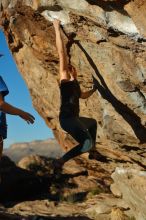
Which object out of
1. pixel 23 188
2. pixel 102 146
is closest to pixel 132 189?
pixel 102 146

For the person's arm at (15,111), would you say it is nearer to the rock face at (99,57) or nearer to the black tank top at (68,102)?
the black tank top at (68,102)

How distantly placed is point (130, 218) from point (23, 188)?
7469 millimetres

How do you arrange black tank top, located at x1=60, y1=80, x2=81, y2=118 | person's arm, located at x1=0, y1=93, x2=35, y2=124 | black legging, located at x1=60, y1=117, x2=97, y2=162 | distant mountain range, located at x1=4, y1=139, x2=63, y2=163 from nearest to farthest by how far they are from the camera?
person's arm, located at x1=0, y1=93, x2=35, y2=124 < black legging, located at x1=60, y1=117, x2=97, y2=162 < black tank top, located at x1=60, y1=80, x2=81, y2=118 < distant mountain range, located at x1=4, y1=139, x2=63, y2=163

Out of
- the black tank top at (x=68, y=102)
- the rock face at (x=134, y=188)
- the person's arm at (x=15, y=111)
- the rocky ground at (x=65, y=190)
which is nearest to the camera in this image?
the person's arm at (x=15, y=111)

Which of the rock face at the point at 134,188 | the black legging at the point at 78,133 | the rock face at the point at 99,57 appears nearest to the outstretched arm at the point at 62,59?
the rock face at the point at 99,57

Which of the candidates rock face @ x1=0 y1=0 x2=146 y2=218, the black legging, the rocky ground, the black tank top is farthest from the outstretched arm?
the rocky ground

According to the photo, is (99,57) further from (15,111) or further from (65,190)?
(65,190)

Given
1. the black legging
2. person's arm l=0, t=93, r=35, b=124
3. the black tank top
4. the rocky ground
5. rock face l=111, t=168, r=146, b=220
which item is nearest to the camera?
person's arm l=0, t=93, r=35, b=124

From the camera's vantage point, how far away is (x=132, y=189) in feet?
39.4

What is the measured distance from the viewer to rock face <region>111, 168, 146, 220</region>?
11375 mm

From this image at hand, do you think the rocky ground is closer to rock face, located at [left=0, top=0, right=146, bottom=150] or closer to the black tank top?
rock face, located at [left=0, top=0, right=146, bottom=150]

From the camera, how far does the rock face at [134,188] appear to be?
37.3 feet

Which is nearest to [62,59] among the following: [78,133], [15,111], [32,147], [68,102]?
[68,102]

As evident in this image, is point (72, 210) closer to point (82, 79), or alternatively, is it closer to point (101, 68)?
point (82, 79)
